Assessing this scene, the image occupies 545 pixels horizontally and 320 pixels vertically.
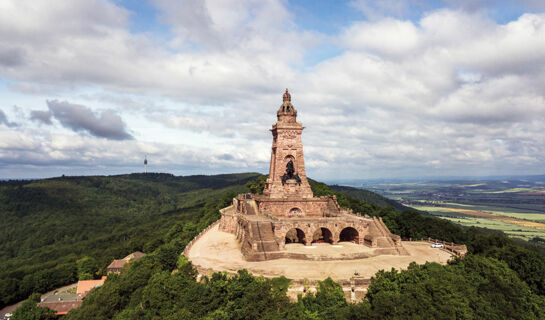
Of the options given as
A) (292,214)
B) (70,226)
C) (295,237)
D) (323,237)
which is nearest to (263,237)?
(295,237)

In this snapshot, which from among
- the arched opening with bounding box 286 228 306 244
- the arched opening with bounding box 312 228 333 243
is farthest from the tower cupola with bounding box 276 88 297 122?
the arched opening with bounding box 312 228 333 243

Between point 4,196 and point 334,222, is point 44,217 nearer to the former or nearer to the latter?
point 4,196

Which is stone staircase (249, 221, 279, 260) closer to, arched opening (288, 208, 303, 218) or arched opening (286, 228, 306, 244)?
arched opening (286, 228, 306, 244)

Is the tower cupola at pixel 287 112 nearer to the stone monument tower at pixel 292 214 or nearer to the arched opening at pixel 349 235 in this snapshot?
the stone monument tower at pixel 292 214

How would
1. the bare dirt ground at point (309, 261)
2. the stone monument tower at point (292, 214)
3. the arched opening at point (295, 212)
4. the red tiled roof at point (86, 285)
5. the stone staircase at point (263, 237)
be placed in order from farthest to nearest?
the red tiled roof at point (86, 285) → the arched opening at point (295, 212) → the stone monument tower at point (292, 214) → the stone staircase at point (263, 237) → the bare dirt ground at point (309, 261)

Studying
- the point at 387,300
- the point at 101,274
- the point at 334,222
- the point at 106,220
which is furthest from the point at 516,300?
the point at 106,220

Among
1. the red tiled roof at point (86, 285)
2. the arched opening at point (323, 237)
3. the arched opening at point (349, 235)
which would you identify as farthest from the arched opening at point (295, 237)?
the red tiled roof at point (86, 285)

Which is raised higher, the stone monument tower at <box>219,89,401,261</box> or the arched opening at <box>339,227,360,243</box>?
the stone monument tower at <box>219,89,401,261</box>
